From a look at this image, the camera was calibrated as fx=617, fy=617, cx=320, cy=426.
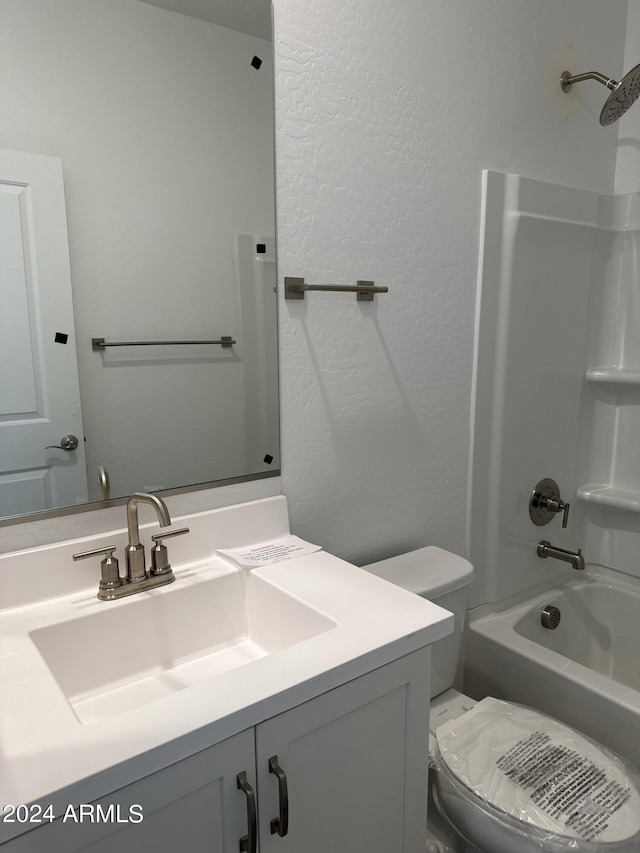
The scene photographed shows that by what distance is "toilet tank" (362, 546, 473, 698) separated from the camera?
150cm

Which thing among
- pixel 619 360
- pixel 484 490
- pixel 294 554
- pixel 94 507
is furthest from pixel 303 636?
pixel 619 360

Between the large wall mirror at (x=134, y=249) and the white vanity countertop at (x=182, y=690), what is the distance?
12 cm

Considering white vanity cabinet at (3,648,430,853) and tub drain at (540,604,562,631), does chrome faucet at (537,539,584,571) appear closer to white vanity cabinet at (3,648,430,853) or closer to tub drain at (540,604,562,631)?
tub drain at (540,604,562,631)

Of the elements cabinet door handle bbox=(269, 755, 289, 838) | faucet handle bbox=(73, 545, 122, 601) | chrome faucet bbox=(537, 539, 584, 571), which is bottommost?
chrome faucet bbox=(537, 539, 584, 571)

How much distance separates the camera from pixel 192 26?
1.21 metres

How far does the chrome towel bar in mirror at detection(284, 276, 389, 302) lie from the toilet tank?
2.22 feet

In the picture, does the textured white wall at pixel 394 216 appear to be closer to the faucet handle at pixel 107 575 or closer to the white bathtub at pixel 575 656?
the faucet handle at pixel 107 575

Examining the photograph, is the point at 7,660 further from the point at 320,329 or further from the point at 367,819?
the point at 320,329

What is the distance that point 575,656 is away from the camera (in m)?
2.08

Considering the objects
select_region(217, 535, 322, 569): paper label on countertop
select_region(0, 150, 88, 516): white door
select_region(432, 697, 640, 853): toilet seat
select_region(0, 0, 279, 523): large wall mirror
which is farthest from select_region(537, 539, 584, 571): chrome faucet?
select_region(0, 150, 88, 516): white door

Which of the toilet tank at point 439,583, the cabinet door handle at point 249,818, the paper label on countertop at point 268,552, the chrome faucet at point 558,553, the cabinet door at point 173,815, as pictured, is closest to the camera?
the cabinet door at point 173,815

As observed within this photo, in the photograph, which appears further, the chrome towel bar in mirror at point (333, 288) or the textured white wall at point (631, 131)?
the textured white wall at point (631, 131)

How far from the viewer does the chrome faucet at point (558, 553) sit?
1.92 metres

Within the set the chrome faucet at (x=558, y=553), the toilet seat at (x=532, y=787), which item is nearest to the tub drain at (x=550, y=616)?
the chrome faucet at (x=558, y=553)
